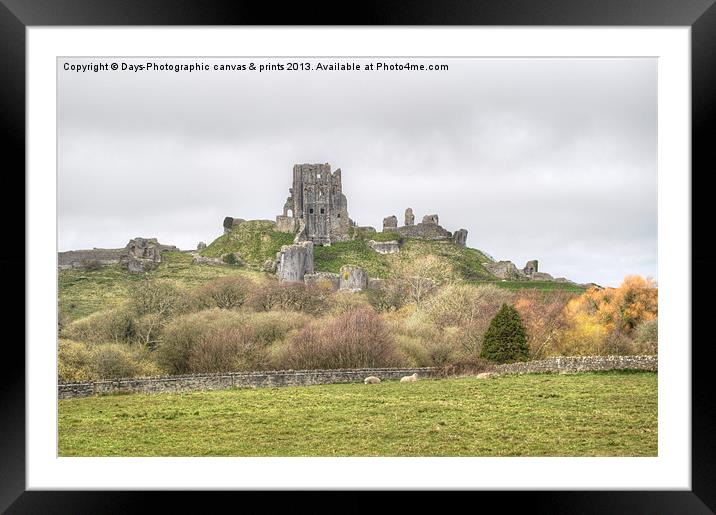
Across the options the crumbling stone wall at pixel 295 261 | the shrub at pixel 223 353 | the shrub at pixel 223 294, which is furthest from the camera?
the crumbling stone wall at pixel 295 261

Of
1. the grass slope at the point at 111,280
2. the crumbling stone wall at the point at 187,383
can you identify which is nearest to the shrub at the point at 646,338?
the crumbling stone wall at the point at 187,383

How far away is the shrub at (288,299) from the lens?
85.9 ft

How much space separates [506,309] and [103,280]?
78.8 feet

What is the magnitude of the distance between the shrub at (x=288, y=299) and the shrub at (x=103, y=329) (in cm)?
515

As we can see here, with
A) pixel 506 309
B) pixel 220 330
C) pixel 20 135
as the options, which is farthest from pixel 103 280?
pixel 20 135

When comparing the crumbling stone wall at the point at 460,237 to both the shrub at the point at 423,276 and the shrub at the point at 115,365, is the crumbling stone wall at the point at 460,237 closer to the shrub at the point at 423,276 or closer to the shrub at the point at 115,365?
the shrub at the point at 423,276

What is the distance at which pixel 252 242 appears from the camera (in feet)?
181

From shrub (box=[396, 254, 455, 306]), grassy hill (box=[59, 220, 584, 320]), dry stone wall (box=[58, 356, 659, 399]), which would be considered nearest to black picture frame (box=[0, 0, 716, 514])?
dry stone wall (box=[58, 356, 659, 399])

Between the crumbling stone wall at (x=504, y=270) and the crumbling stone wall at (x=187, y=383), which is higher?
the crumbling stone wall at (x=504, y=270)

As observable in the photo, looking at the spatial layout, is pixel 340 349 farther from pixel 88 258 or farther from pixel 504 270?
pixel 504 270

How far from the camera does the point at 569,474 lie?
657 centimetres
